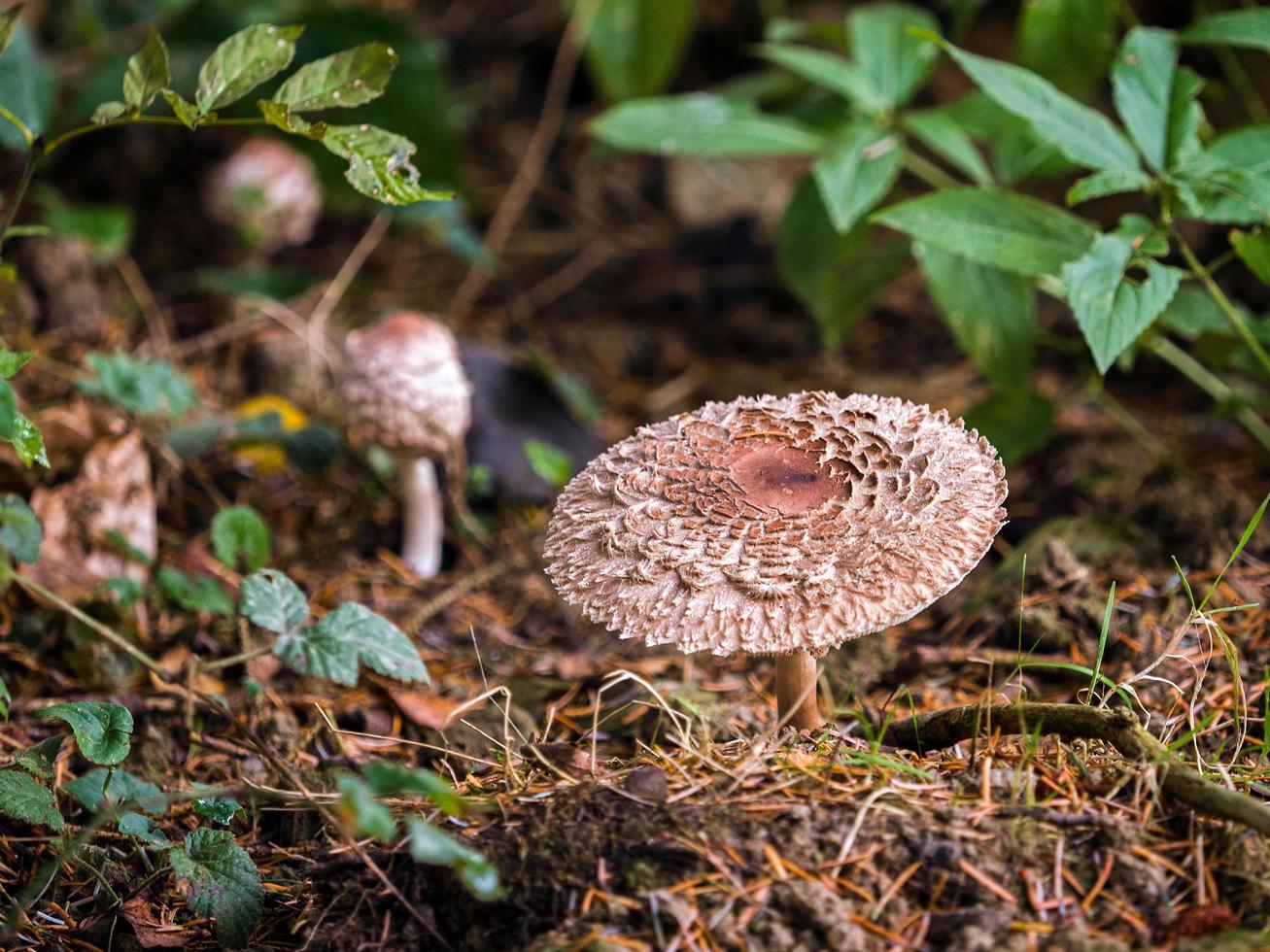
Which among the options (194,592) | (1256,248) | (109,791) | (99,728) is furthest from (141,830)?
(1256,248)

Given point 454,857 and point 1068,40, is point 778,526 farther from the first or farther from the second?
point 1068,40

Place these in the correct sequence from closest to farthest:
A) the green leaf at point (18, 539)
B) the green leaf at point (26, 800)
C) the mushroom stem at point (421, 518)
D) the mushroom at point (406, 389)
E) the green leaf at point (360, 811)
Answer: the green leaf at point (360, 811), the green leaf at point (26, 800), the green leaf at point (18, 539), the mushroom at point (406, 389), the mushroom stem at point (421, 518)

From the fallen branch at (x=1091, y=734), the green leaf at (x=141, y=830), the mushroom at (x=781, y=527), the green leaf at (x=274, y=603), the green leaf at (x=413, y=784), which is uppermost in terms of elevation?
the mushroom at (x=781, y=527)

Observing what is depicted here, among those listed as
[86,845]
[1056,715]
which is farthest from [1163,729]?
[86,845]

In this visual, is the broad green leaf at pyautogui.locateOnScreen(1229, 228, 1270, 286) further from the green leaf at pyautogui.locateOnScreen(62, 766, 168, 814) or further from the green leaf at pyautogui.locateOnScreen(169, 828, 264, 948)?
the green leaf at pyautogui.locateOnScreen(169, 828, 264, 948)

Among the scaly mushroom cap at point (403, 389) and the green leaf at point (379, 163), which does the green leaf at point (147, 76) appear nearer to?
the green leaf at point (379, 163)

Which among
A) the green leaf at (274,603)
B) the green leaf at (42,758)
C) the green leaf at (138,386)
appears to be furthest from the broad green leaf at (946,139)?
the green leaf at (42,758)
